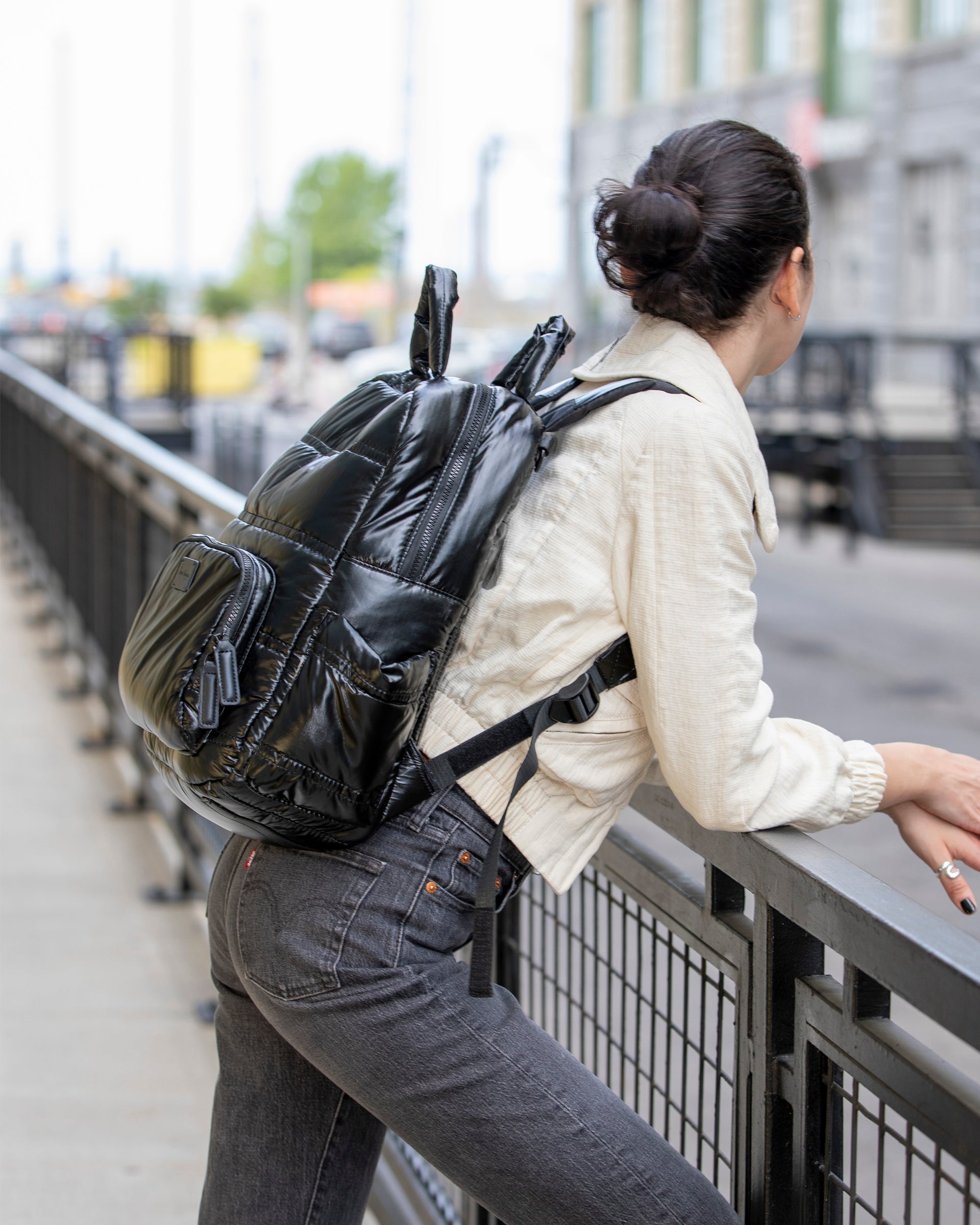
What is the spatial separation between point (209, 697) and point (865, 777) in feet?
2.26

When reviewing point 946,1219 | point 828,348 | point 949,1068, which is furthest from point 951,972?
point 828,348

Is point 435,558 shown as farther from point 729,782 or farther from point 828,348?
point 828,348

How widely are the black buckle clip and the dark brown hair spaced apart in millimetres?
405

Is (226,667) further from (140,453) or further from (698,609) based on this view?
(140,453)

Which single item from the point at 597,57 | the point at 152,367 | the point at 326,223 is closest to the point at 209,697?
the point at 152,367

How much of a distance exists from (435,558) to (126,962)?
300 centimetres

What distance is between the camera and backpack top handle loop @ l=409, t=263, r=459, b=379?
1.60 m

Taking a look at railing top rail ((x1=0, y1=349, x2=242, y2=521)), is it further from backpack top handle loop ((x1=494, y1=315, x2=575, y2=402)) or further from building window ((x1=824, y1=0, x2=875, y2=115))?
building window ((x1=824, y1=0, x2=875, y2=115))

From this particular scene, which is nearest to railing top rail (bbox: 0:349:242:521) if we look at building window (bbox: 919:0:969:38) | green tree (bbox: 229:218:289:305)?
building window (bbox: 919:0:969:38)

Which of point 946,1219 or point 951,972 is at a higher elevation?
point 951,972

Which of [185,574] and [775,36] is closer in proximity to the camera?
[185,574]

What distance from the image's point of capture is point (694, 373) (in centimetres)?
154

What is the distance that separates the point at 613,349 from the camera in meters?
1.68

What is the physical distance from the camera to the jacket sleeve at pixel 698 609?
1.46 m
